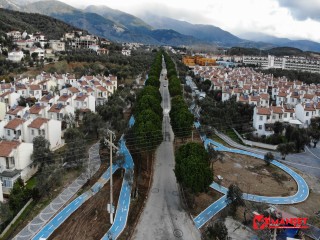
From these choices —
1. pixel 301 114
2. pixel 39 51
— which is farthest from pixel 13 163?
pixel 39 51

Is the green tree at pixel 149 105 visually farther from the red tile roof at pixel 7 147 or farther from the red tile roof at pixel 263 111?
the red tile roof at pixel 7 147

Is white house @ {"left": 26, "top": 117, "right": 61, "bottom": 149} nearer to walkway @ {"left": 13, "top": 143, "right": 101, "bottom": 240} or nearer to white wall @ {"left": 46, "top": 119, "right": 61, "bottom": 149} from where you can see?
white wall @ {"left": 46, "top": 119, "right": 61, "bottom": 149}

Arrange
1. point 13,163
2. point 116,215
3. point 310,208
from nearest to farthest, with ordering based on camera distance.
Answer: point 116,215
point 310,208
point 13,163

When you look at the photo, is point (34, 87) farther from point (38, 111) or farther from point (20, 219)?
point (20, 219)

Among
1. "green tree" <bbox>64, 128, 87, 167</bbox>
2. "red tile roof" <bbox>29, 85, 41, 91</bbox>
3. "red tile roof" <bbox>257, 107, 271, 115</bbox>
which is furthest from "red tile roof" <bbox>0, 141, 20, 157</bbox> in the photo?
"red tile roof" <bbox>257, 107, 271, 115</bbox>

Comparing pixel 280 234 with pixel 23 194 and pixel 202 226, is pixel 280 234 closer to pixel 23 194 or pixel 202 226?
pixel 202 226

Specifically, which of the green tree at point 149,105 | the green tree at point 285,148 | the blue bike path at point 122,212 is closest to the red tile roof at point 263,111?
the green tree at point 285,148
